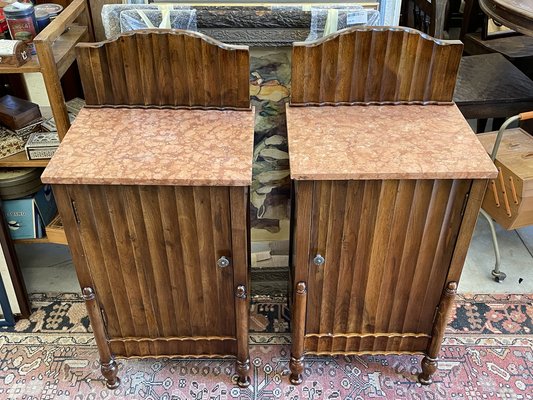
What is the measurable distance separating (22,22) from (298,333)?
1180mm

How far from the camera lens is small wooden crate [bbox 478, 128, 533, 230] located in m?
1.79

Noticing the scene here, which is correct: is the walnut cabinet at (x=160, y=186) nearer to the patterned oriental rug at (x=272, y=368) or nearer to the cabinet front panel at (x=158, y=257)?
the cabinet front panel at (x=158, y=257)

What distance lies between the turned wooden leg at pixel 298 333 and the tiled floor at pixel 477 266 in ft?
2.41

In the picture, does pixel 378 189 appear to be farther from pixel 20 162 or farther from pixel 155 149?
pixel 20 162

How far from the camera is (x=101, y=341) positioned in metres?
1.60

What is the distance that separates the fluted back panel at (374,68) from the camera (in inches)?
54.8

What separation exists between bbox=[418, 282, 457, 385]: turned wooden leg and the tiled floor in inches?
17.7

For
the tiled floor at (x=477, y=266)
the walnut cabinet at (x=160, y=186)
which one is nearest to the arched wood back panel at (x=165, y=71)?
the walnut cabinet at (x=160, y=186)

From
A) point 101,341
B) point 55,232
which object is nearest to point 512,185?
point 101,341

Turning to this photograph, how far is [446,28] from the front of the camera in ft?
12.1

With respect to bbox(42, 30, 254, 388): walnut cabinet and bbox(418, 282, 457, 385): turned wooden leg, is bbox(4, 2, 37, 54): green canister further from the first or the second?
bbox(418, 282, 457, 385): turned wooden leg

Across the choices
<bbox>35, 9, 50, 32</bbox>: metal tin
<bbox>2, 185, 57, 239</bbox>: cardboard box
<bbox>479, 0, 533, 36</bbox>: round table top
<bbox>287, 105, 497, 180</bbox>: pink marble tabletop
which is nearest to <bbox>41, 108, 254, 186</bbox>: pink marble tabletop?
<bbox>287, 105, 497, 180</bbox>: pink marble tabletop

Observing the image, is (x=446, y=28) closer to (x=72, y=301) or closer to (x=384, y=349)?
(x=384, y=349)

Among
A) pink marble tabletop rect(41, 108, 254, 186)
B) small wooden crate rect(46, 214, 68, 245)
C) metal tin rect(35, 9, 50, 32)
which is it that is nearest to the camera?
pink marble tabletop rect(41, 108, 254, 186)
